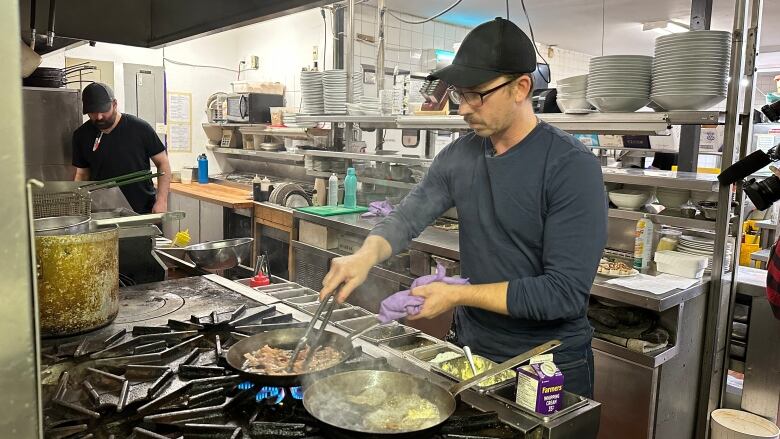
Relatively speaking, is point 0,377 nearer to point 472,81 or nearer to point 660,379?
point 472,81

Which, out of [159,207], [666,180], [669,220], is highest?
[666,180]

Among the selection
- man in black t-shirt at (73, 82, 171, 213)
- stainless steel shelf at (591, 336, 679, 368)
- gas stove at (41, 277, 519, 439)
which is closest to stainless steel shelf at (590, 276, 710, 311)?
stainless steel shelf at (591, 336, 679, 368)

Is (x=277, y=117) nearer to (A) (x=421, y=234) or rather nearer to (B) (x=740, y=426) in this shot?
(A) (x=421, y=234)

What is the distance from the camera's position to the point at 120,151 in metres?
4.66

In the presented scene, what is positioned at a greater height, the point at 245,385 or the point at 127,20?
the point at 127,20

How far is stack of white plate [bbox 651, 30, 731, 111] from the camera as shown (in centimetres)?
270

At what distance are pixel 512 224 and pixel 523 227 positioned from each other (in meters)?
0.04

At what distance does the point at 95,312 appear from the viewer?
1.91 meters

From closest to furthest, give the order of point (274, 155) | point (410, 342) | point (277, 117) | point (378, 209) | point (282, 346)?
point (282, 346) < point (410, 342) < point (378, 209) < point (277, 117) < point (274, 155)

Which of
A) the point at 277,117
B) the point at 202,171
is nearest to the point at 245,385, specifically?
the point at 277,117

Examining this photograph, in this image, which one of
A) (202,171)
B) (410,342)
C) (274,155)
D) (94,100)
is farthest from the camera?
(202,171)

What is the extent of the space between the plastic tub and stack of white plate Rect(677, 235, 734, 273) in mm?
751

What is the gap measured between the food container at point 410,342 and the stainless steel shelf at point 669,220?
177cm

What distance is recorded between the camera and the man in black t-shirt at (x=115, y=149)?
4582 mm
